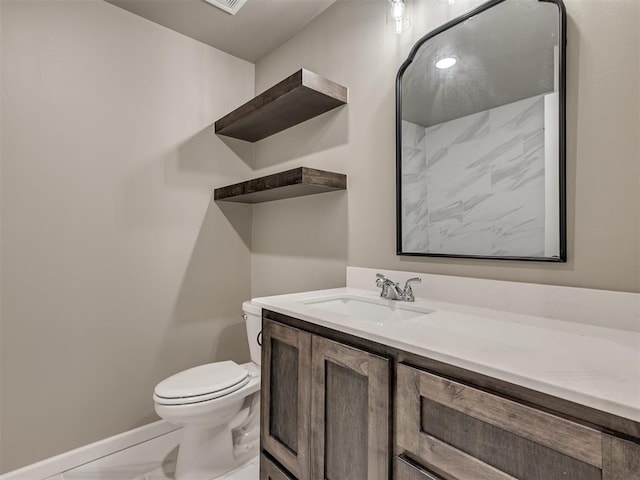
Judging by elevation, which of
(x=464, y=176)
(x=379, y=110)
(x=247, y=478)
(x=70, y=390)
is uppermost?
(x=379, y=110)

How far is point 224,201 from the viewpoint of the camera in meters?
2.32

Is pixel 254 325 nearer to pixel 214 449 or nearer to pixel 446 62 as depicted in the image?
pixel 214 449

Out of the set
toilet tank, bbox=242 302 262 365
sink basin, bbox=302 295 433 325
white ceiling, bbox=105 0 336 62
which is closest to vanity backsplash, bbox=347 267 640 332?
sink basin, bbox=302 295 433 325

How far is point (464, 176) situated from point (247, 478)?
1780 millimetres

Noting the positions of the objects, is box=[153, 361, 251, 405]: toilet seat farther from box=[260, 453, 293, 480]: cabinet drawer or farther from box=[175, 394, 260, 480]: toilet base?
box=[260, 453, 293, 480]: cabinet drawer

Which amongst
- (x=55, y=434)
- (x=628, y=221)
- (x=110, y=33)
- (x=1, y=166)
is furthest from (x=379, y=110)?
(x=55, y=434)

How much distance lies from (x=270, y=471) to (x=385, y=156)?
4.58 ft

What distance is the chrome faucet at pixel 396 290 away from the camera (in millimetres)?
1364

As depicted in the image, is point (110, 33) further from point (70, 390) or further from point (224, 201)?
point (70, 390)

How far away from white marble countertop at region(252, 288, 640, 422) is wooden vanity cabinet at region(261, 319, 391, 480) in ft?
0.29

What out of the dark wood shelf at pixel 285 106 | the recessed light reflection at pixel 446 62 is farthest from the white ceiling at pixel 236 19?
the recessed light reflection at pixel 446 62

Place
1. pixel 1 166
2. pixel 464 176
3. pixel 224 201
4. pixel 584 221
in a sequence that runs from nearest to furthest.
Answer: pixel 584 221 < pixel 464 176 < pixel 1 166 < pixel 224 201

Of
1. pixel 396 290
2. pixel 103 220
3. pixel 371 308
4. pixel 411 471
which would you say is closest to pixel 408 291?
pixel 396 290

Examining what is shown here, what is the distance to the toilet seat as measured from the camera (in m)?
1.57
